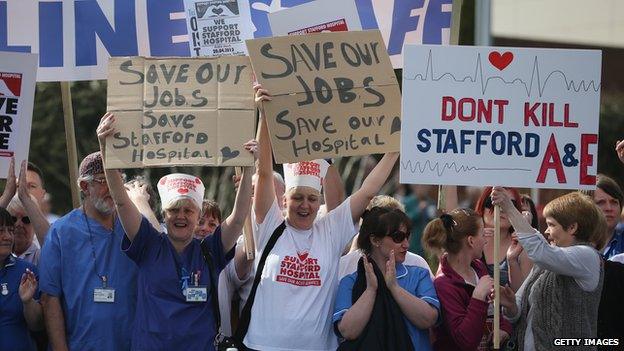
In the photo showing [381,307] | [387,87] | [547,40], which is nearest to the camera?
[381,307]

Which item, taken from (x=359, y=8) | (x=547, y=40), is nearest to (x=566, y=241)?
(x=359, y=8)

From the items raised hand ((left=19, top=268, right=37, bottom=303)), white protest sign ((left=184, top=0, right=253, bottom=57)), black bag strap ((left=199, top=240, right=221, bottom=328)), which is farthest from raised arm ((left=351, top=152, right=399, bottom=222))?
raised hand ((left=19, top=268, right=37, bottom=303))

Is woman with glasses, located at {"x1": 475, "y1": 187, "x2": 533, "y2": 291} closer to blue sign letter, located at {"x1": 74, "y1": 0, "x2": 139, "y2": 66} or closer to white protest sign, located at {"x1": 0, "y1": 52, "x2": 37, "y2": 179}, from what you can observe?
blue sign letter, located at {"x1": 74, "y1": 0, "x2": 139, "y2": 66}

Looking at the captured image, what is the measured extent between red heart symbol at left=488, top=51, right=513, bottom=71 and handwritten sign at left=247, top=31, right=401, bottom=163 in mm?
681

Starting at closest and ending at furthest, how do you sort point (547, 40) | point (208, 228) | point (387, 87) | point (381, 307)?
1. point (381, 307)
2. point (387, 87)
3. point (208, 228)
4. point (547, 40)

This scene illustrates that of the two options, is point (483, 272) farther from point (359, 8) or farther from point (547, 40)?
point (547, 40)

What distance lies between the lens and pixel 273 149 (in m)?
7.68

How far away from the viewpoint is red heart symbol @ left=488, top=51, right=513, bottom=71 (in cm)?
756

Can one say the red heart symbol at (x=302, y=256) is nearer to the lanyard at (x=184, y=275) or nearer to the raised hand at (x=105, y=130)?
the lanyard at (x=184, y=275)

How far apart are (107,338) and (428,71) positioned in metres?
2.45

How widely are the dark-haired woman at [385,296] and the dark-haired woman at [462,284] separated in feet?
0.48

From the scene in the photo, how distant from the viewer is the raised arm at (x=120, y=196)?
24.0 feet

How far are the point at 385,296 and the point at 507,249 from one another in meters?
1.33

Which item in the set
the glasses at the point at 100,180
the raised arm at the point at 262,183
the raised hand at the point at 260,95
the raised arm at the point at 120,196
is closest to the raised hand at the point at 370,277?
the raised arm at the point at 262,183
